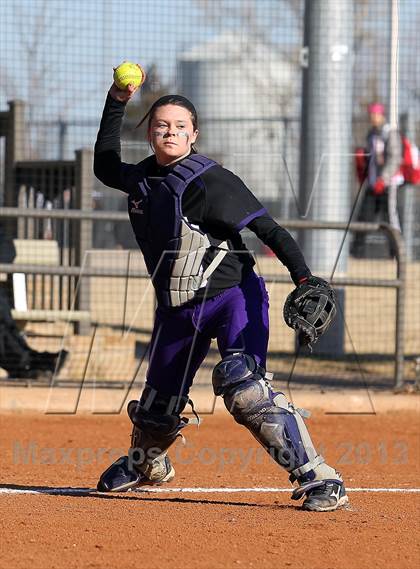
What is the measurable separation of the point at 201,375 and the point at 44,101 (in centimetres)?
Result: 451

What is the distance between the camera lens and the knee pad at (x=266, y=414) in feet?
16.0

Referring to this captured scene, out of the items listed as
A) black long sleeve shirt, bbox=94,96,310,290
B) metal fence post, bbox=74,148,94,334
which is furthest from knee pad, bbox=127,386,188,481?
metal fence post, bbox=74,148,94,334

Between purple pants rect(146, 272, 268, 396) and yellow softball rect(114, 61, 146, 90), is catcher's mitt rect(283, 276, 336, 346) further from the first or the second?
yellow softball rect(114, 61, 146, 90)

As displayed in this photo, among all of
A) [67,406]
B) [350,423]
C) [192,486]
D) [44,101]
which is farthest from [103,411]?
[44,101]

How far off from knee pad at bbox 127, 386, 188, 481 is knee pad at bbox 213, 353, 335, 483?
0.40m

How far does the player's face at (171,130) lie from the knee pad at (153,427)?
3.65 ft

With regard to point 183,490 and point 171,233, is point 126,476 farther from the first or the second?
point 171,233

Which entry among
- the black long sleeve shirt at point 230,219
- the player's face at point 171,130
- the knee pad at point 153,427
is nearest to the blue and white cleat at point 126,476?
the knee pad at point 153,427

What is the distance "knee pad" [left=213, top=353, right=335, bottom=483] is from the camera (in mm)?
4867

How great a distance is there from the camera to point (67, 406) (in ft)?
27.8

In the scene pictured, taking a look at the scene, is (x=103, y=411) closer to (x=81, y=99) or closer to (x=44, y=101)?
(x=81, y=99)

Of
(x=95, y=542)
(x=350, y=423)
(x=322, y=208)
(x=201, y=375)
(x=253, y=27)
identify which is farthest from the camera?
(x=253, y=27)

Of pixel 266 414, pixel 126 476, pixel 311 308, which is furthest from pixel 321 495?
pixel 126 476

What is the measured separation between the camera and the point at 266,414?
16.1 feet
